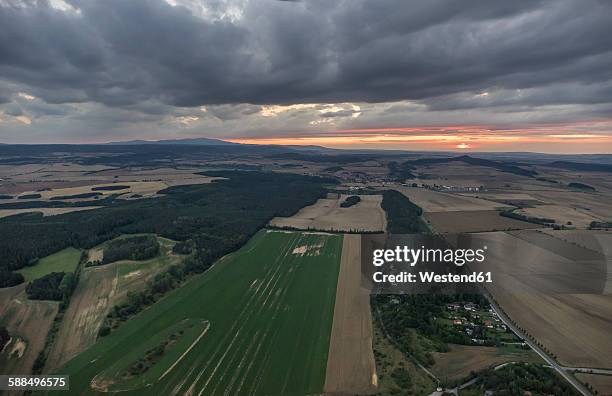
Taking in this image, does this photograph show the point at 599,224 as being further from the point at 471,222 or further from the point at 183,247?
the point at 183,247

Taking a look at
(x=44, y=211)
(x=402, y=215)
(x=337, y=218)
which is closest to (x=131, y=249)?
(x=337, y=218)

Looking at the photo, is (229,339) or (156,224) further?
(156,224)

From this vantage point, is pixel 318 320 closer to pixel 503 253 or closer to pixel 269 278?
pixel 269 278

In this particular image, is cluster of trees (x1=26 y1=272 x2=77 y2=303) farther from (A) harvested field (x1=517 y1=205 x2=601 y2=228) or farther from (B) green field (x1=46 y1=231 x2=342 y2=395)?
(A) harvested field (x1=517 y1=205 x2=601 y2=228)

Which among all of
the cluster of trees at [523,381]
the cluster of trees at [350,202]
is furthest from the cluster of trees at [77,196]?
the cluster of trees at [523,381]

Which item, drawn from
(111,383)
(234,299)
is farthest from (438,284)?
(111,383)
